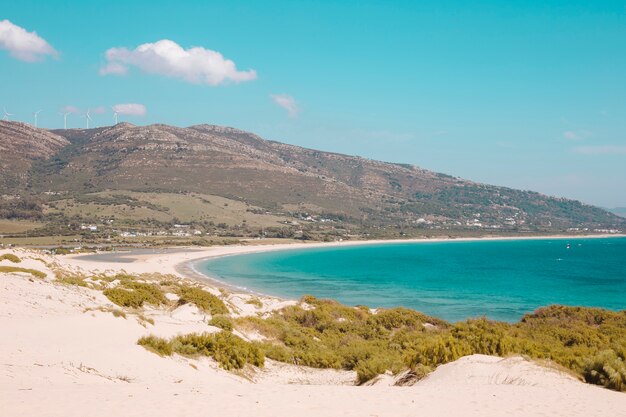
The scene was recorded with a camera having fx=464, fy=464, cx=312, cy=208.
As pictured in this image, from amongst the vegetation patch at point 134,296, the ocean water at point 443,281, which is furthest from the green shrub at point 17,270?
the ocean water at point 443,281

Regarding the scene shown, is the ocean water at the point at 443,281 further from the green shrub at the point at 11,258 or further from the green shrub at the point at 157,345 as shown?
the green shrub at the point at 157,345

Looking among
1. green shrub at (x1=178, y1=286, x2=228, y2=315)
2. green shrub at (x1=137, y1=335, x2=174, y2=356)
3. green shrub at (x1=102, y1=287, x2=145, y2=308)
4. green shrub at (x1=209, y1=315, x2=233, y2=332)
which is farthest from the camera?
green shrub at (x1=102, y1=287, x2=145, y2=308)

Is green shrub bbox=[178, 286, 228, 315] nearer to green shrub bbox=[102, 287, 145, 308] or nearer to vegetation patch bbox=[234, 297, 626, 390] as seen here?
green shrub bbox=[102, 287, 145, 308]

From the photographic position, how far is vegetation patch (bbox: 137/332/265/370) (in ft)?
51.6

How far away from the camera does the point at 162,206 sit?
7111 inches

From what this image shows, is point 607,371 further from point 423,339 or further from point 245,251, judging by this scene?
point 245,251

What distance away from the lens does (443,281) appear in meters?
73.5

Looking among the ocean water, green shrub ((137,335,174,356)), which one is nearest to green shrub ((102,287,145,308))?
green shrub ((137,335,174,356))

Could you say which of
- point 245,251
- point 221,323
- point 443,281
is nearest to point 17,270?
point 221,323

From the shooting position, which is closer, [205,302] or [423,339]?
[423,339]

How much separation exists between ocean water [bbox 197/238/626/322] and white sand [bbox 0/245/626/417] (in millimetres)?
30325

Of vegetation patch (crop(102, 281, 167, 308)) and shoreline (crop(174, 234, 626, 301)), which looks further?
shoreline (crop(174, 234, 626, 301))

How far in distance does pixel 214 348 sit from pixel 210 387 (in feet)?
15.7

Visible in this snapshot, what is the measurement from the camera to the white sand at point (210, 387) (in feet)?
30.6
